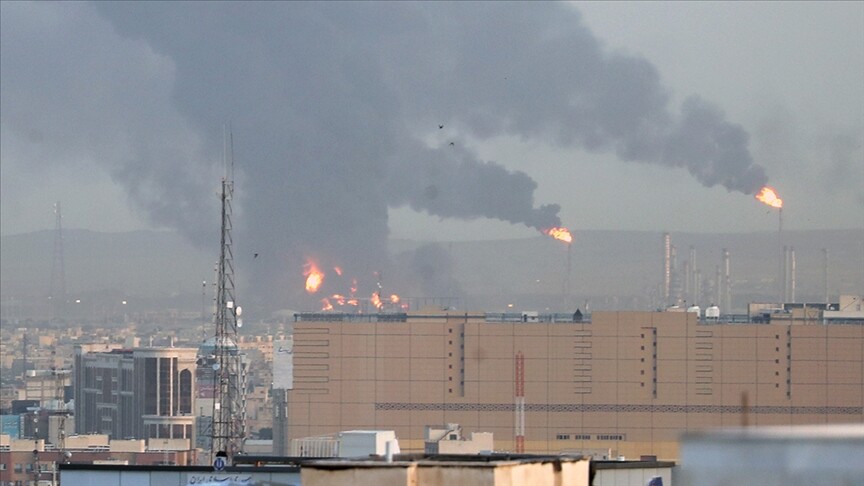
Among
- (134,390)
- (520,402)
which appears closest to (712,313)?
(520,402)

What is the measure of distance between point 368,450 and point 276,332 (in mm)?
111533

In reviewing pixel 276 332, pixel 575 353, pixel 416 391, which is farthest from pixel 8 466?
pixel 276 332

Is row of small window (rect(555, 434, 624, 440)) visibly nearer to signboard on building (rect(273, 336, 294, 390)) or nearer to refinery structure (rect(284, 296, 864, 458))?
refinery structure (rect(284, 296, 864, 458))

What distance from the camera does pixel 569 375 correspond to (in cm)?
9531

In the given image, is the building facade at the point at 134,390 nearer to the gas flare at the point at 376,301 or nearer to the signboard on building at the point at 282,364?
the signboard on building at the point at 282,364

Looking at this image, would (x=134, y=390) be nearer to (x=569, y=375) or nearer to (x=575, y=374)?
(x=569, y=375)

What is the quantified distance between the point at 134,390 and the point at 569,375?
41.5 metres

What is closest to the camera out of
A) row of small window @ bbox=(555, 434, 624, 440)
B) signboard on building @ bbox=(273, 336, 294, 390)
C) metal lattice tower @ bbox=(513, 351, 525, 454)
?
metal lattice tower @ bbox=(513, 351, 525, 454)

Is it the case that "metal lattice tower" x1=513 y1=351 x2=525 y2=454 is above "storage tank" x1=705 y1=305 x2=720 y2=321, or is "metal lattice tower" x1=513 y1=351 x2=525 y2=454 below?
below

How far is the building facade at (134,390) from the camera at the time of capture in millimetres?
125562

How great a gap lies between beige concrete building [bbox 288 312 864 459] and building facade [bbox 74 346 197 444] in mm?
28954

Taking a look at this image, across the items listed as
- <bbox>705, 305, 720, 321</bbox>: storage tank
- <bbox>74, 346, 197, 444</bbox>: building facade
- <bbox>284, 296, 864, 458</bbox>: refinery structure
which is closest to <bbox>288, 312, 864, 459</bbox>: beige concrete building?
<bbox>284, 296, 864, 458</bbox>: refinery structure

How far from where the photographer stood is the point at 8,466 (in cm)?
7912

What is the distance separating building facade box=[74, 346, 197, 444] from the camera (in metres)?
126
